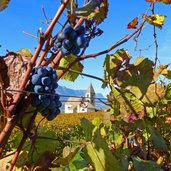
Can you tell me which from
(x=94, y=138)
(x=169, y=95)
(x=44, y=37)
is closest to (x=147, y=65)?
(x=94, y=138)

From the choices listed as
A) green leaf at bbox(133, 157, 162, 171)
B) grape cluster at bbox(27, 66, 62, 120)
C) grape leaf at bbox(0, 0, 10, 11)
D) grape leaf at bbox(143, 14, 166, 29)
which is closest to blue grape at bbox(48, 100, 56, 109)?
grape cluster at bbox(27, 66, 62, 120)

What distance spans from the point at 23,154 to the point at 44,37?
1.57 feet

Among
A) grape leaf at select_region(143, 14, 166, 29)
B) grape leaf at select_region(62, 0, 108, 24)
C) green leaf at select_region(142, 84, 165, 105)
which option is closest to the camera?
grape leaf at select_region(62, 0, 108, 24)

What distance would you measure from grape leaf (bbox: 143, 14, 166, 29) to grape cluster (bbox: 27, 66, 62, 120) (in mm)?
632

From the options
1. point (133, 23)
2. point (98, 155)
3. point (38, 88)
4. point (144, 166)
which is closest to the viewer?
point (38, 88)

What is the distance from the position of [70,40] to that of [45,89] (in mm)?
136

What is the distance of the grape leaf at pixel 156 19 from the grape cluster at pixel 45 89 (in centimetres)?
63

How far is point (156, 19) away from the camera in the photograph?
4.96 feet

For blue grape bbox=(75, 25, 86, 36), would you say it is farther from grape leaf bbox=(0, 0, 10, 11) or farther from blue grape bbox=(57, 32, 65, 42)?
grape leaf bbox=(0, 0, 10, 11)

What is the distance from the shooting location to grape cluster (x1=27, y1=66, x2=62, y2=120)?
96 cm

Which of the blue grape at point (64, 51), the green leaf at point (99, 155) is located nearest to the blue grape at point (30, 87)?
the blue grape at point (64, 51)

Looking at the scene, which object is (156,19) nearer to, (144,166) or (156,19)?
(156,19)

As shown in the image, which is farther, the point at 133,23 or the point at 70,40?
the point at 133,23

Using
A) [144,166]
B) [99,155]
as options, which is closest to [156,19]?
[144,166]
